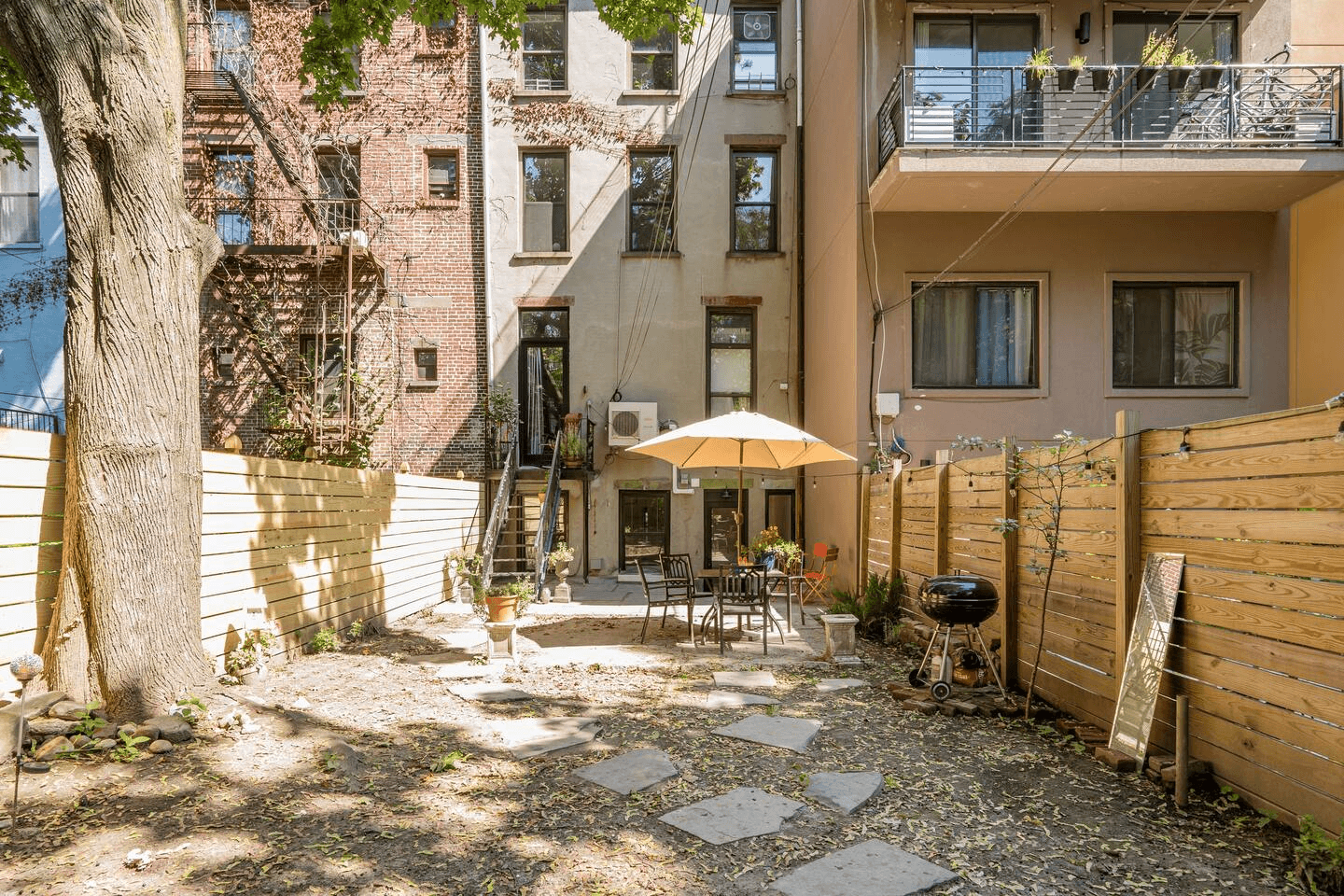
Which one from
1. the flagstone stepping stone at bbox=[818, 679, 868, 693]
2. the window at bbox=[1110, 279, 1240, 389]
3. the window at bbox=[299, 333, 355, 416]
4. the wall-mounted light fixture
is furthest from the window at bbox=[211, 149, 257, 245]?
the window at bbox=[1110, 279, 1240, 389]

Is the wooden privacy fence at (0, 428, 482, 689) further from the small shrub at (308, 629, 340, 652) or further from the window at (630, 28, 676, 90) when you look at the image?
the window at (630, 28, 676, 90)

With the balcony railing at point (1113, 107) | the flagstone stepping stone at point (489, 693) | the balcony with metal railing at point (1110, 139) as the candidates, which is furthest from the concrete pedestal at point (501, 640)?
the balcony railing at point (1113, 107)

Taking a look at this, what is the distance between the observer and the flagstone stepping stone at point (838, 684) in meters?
6.08

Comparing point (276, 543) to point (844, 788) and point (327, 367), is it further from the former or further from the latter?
point (327, 367)

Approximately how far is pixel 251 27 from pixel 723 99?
27.9 feet

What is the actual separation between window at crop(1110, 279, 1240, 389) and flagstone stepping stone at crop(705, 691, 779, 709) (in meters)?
7.16

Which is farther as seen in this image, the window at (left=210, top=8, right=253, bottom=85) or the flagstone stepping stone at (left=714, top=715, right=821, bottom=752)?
the window at (left=210, top=8, right=253, bottom=85)

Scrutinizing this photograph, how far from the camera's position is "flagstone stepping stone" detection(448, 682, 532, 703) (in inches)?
224

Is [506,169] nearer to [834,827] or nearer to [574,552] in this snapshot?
[574,552]

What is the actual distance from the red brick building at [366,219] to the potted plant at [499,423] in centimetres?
21

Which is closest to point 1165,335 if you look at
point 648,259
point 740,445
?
point 740,445

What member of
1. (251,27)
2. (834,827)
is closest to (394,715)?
(834,827)

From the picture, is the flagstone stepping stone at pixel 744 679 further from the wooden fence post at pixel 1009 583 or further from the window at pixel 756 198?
the window at pixel 756 198

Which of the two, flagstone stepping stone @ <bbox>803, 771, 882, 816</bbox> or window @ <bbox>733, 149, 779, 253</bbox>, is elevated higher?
window @ <bbox>733, 149, 779, 253</bbox>
